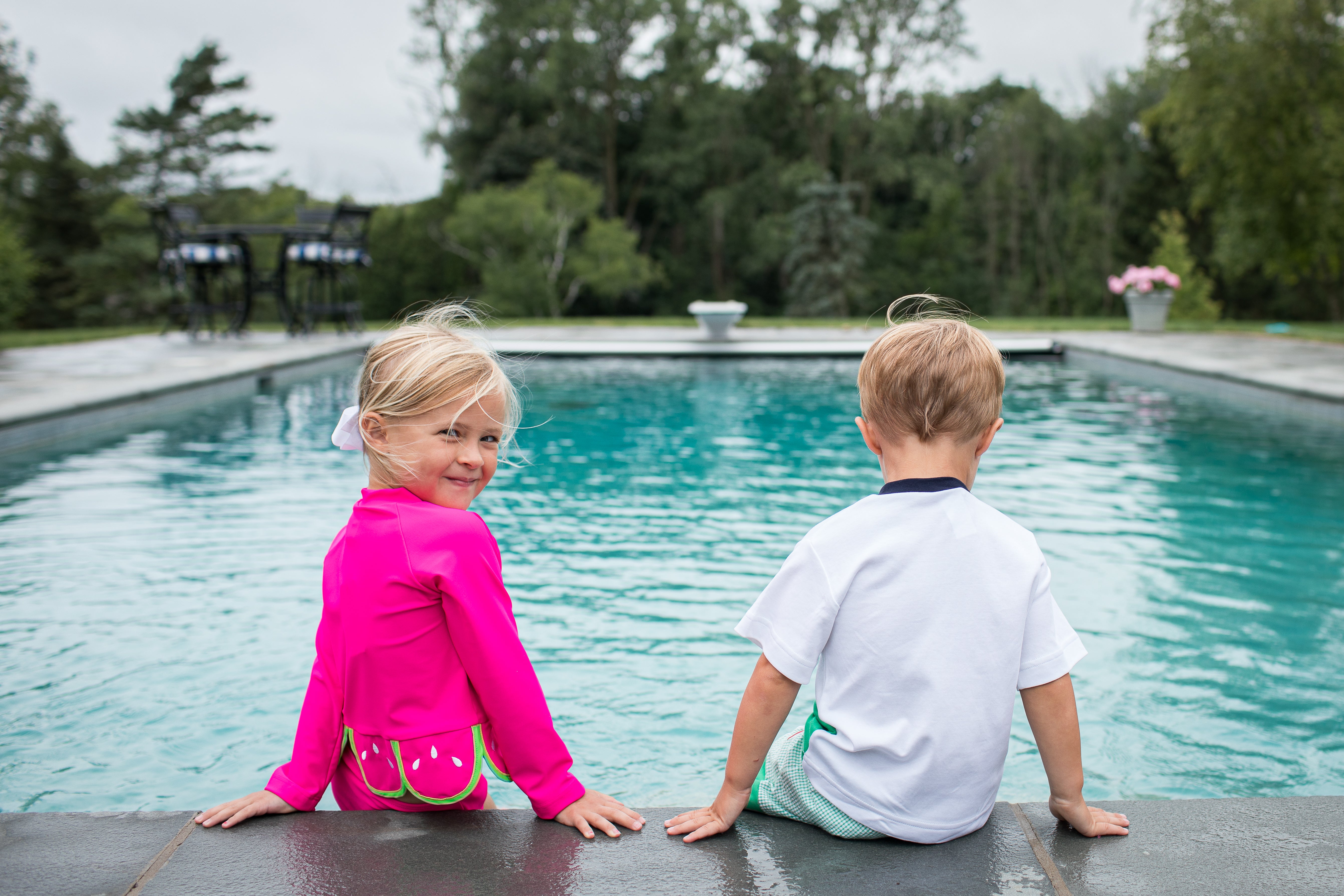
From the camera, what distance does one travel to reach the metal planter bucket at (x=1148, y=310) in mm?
12453

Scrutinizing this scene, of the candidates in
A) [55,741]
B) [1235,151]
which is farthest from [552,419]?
[1235,151]

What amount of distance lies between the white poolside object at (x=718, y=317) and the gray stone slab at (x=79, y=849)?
10.2 m

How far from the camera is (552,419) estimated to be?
274 inches

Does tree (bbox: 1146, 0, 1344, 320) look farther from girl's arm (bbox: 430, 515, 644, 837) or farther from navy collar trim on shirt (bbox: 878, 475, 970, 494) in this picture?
girl's arm (bbox: 430, 515, 644, 837)

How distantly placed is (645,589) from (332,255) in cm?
832

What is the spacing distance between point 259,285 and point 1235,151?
1382cm

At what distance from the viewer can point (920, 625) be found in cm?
116

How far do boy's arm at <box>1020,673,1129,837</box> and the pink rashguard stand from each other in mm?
623

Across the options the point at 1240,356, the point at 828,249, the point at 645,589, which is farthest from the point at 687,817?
the point at 828,249

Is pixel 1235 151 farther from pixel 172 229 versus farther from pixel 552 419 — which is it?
pixel 172 229

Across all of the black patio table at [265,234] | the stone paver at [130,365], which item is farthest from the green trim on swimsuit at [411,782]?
the black patio table at [265,234]

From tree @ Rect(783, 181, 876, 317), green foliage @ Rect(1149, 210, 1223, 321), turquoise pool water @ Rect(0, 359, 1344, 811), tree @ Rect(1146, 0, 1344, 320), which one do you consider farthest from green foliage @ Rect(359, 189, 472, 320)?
turquoise pool water @ Rect(0, 359, 1344, 811)

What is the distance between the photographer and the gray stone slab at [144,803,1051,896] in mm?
1144

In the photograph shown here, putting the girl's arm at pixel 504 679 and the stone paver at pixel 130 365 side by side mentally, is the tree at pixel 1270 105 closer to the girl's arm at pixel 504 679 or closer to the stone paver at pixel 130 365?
the stone paver at pixel 130 365
